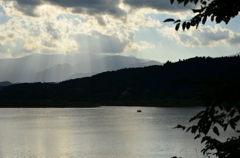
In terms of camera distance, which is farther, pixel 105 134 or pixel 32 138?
pixel 105 134

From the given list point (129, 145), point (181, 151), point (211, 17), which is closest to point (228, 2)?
point (211, 17)

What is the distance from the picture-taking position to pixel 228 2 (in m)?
10.0

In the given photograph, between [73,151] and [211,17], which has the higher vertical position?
[211,17]

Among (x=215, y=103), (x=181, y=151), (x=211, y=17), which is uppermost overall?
(x=211, y=17)

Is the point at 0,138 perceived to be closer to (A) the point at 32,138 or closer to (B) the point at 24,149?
(A) the point at 32,138

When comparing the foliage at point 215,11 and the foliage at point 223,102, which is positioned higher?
the foliage at point 215,11

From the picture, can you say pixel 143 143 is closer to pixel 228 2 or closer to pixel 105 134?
pixel 105 134

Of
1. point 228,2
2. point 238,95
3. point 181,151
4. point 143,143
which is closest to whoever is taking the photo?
point 238,95

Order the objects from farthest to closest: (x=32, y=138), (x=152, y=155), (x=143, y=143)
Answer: (x=32, y=138) < (x=143, y=143) < (x=152, y=155)

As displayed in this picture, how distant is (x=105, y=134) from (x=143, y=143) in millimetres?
17838

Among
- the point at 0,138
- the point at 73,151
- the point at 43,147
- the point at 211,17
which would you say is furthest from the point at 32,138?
the point at 211,17

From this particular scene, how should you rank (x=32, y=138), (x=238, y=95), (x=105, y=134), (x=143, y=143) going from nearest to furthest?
(x=238, y=95), (x=143, y=143), (x=32, y=138), (x=105, y=134)

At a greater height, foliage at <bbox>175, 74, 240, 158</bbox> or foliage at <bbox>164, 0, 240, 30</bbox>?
foliage at <bbox>164, 0, 240, 30</bbox>

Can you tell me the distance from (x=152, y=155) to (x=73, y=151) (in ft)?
44.8
